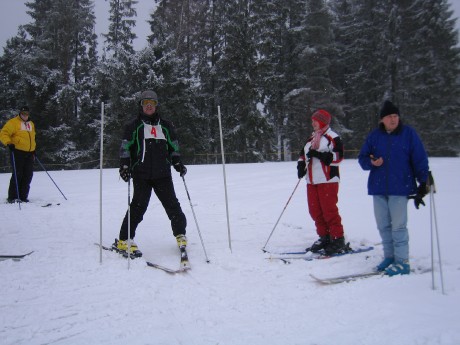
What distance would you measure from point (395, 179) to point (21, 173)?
26.1 feet

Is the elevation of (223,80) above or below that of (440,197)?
above

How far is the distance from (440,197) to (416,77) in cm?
2422

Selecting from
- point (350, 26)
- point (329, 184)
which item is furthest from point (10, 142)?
point (350, 26)

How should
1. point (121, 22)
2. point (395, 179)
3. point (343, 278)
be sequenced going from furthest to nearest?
point (121, 22) < point (395, 179) < point (343, 278)

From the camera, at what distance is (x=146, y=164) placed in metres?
4.52

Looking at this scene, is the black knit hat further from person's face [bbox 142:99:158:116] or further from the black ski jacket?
person's face [bbox 142:99:158:116]

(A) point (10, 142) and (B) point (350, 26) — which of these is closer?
(A) point (10, 142)

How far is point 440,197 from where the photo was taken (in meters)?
8.26

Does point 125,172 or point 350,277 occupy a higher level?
point 125,172

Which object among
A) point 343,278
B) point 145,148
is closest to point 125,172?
point 145,148

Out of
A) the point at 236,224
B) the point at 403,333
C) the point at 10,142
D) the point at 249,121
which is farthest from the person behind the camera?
the point at 249,121

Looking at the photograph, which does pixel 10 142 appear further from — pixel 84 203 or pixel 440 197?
pixel 440 197

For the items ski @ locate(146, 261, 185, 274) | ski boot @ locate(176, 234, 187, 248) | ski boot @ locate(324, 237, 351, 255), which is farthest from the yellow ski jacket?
ski boot @ locate(324, 237, 351, 255)

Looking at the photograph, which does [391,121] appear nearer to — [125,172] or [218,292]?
[218,292]
